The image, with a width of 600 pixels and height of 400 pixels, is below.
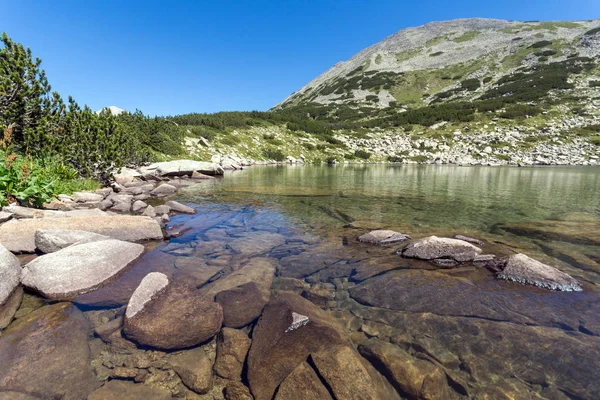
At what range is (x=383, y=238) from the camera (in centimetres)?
896

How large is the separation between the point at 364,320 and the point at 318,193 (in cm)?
1529

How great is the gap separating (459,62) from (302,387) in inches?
6493

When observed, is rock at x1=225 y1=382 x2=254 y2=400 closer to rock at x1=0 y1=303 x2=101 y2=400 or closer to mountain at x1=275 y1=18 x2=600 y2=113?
rock at x1=0 y1=303 x2=101 y2=400

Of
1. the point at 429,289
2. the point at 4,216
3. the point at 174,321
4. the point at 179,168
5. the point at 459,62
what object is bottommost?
the point at 429,289

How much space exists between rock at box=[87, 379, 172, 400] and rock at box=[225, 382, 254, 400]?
2.20ft

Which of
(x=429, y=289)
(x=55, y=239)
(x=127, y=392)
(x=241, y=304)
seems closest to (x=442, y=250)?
(x=429, y=289)

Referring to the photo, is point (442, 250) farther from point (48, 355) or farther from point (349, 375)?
point (48, 355)

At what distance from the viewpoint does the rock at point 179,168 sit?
28.3 meters

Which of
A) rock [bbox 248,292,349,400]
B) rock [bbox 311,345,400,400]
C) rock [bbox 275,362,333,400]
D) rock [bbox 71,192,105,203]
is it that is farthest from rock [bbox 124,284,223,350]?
rock [bbox 71,192,105,203]

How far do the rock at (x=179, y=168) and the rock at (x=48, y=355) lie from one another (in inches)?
999

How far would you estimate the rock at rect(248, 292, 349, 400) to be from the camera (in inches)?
138

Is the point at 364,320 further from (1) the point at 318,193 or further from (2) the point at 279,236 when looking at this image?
(1) the point at 318,193

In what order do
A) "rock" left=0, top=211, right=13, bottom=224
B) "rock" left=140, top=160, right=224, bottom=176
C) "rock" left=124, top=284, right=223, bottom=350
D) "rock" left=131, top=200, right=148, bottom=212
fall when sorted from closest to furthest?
1. "rock" left=124, top=284, right=223, bottom=350
2. "rock" left=0, top=211, right=13, bottom=224
3. "rock" left=131, top=200, right=148, bottom=212
4. "rock" left=140, top=160, right=224, bottom=176

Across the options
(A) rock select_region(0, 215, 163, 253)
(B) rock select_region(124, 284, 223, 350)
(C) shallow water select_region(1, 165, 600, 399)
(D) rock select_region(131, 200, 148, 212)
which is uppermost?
(A) rock select_region(0, 215, 163, 253)
